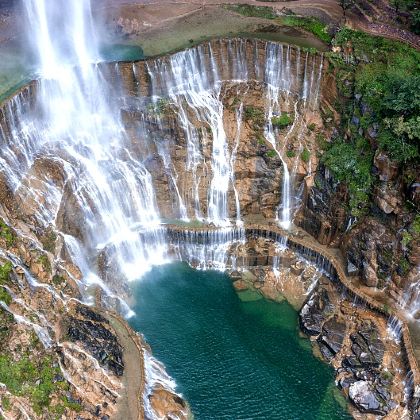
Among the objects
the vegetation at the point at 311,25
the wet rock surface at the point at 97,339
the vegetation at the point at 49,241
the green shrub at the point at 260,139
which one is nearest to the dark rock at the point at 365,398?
the wet rock surface at the point at 97,339

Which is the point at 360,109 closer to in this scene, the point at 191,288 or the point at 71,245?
the point at 191,288

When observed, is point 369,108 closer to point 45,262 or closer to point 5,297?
point 45,262

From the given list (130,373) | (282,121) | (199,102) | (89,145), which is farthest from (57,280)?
(282,121)

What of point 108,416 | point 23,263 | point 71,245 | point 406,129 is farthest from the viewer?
point 71,245

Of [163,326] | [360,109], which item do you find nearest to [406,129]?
[360,109]

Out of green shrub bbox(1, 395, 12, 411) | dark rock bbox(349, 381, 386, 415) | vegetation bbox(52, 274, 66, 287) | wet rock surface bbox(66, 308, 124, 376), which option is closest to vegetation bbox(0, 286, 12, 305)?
vegetation bbox(52, 274, 66, 287)

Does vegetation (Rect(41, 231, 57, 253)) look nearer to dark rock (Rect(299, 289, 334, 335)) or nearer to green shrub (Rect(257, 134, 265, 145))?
green shrub (Rect(257, 134, 265, 145))
